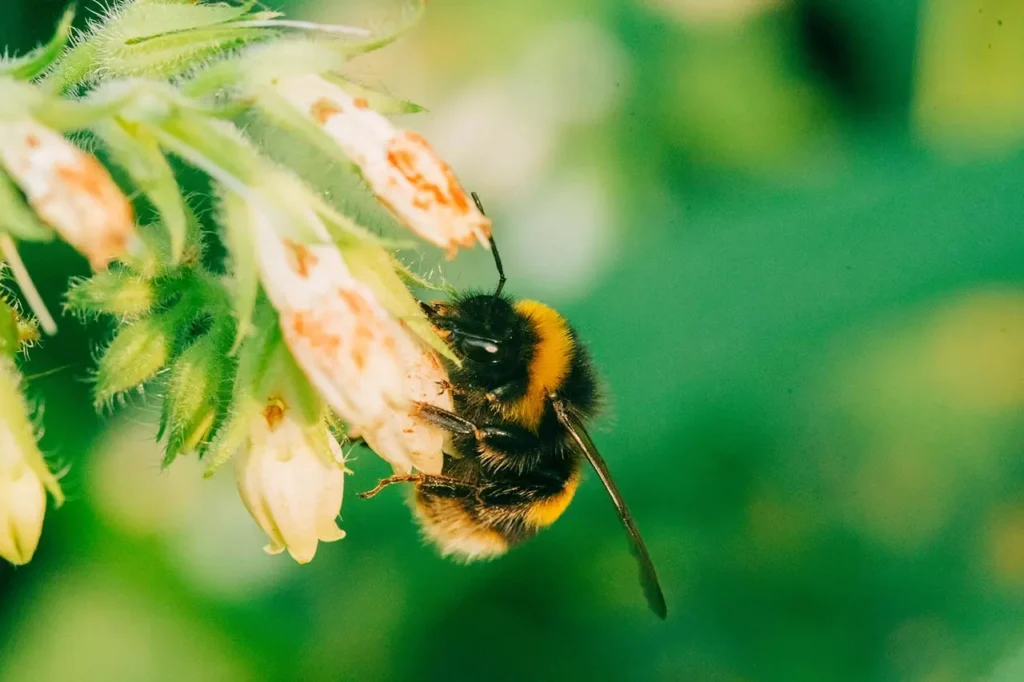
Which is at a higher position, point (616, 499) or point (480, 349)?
point (480, 349)

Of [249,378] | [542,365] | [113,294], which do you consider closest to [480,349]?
Answer: [542,365]

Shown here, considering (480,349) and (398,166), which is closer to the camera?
(398,166)

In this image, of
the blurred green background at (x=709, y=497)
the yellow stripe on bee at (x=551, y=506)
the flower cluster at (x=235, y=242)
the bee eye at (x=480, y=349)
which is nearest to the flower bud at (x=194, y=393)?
the flower cluster at (x=235, y=242)

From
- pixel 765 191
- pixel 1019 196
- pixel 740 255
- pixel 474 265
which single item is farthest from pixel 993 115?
pixel 474 265

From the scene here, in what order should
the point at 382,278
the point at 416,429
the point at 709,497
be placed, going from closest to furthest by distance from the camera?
the point at 382,278, the point at 416,429, the point at 709,497

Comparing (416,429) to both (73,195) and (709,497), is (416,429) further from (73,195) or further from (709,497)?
(709,497)

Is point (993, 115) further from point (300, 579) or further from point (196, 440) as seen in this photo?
point (196, 440)

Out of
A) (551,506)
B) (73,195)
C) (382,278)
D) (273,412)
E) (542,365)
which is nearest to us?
(73,195)

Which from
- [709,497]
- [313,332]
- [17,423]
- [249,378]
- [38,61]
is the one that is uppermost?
[38,61]
